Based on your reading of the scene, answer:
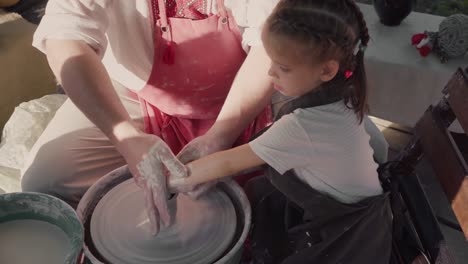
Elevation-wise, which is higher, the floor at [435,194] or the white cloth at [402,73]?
the white cloth at [402,73]

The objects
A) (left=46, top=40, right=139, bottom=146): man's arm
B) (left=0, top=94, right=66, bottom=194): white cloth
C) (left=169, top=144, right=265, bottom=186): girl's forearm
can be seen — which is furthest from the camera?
(left=0, top=94, right=66, bottom=194): white cloth

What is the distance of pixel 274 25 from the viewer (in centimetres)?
93

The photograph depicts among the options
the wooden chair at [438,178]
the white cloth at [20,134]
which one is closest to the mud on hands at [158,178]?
the wooden chair at [438,178]

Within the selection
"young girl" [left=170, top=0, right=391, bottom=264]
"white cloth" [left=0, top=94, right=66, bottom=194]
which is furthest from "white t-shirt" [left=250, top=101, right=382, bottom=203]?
"white cloth" [left=0, top=94, right=66, bottom=194]

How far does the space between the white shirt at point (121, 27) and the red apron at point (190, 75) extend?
0.09ft

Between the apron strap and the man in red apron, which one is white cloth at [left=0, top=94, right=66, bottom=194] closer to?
the man in red apron

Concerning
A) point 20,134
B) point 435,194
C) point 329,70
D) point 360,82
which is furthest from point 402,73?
point 20,134

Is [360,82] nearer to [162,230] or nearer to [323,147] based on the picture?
[323,147]

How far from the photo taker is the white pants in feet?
3.83

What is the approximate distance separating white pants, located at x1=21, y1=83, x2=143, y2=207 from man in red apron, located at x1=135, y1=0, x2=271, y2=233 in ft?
0.50

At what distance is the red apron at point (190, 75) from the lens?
123cm

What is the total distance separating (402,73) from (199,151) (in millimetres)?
1033

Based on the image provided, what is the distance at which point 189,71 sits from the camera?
1.25 m

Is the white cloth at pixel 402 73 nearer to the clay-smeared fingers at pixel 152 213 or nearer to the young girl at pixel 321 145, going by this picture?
the young girl at pixel 321 145
